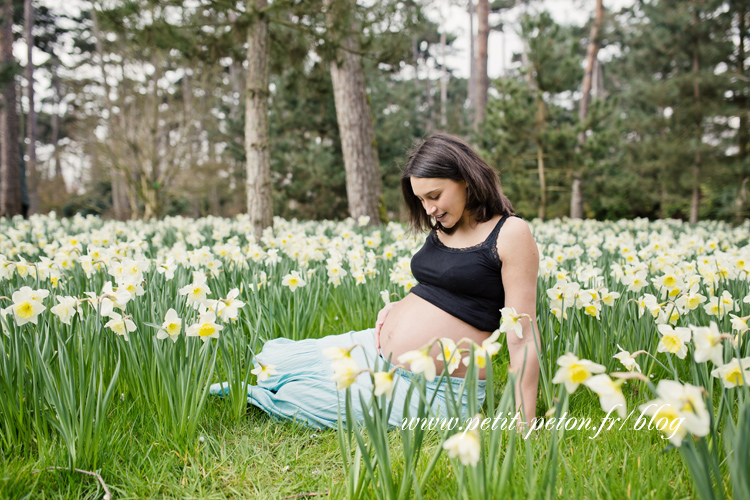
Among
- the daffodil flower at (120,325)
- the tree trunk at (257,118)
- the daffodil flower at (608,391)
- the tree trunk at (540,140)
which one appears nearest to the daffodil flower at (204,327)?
the daffodil flower at (120,325)

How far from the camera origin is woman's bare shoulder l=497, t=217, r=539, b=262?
1.71 m

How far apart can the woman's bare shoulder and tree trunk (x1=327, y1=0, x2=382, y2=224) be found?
21.1 ft

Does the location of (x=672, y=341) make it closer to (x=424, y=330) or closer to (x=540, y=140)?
(x=424, y=330)

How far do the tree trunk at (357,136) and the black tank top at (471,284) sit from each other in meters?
6.25

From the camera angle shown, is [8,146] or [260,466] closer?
[260,466]

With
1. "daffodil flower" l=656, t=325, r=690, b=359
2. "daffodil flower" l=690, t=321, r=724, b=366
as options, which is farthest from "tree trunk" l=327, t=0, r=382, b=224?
"daffodil flower" l=690, t=321, r=724, b=366

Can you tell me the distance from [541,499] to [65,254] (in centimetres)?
314

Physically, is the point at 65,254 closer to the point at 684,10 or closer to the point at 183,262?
the point at 183,262

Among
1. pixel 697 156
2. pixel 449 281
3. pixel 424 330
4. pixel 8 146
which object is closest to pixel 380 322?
pixel 424 330

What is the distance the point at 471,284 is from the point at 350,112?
22.5 feet

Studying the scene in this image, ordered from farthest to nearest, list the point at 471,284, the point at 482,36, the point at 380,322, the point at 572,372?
the point at 482,36, the point at 380,322, the point at 471,284, the point at 572,372

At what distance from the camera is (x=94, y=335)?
158 centimetres

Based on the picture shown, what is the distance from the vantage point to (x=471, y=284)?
185 centimetres

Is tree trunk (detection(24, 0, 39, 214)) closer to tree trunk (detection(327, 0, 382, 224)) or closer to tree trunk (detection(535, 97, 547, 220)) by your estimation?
tree trunk (detection(327, 0, 382, 224))
